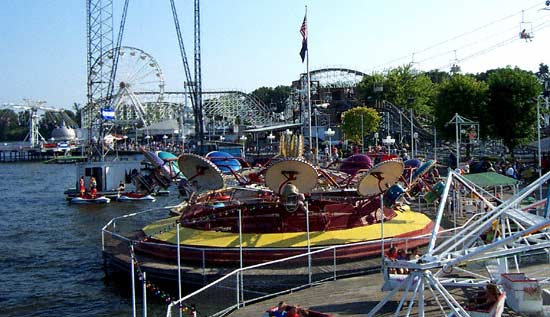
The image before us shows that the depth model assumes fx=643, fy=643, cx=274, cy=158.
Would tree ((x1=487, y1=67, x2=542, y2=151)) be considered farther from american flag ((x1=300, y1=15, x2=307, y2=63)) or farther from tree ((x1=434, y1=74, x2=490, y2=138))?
american flag ((x1=300, y1=15, x2=307, y2=63))

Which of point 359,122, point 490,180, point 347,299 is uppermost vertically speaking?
point 359,122

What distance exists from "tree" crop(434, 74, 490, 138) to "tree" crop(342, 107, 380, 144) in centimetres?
1615

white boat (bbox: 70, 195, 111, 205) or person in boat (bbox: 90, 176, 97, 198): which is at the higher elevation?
person in boat (bbox: 90, 176, 97, 198)

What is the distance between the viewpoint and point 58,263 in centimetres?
3500

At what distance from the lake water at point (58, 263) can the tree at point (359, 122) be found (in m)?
36.0

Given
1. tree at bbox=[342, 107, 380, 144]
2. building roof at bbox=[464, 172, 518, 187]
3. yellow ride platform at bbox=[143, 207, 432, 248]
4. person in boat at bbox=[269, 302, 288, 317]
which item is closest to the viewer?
person in boat at bbox=[269, 302, 288, 317]

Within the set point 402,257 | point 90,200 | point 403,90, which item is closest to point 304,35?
point 402,257

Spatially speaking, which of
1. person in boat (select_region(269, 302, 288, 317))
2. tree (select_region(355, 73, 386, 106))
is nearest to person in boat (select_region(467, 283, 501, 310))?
person in boat (select_region(269, 302, 288, 317))

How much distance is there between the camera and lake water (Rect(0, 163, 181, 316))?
86.2 ft

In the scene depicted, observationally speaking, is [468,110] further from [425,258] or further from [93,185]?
[425,258]

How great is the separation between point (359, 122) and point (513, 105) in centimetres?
2861

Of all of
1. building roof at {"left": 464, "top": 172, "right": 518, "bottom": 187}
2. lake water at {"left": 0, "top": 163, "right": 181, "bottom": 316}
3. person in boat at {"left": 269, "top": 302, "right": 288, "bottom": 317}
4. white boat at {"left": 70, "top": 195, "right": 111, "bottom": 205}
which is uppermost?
building roof at {"left": 464, "top": 172, "right": 518, "bottom": 187}

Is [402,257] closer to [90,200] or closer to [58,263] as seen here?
[58,263]

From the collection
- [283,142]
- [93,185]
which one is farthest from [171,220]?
[93,185]
